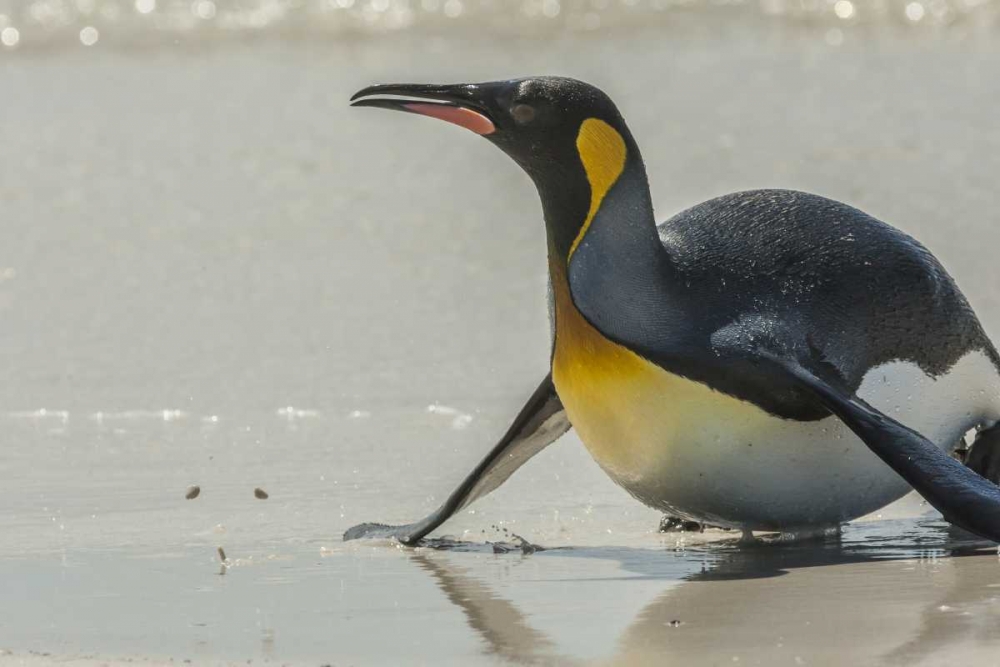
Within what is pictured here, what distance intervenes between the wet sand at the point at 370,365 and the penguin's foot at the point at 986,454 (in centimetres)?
21

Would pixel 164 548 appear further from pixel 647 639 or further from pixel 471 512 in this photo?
pixel 647 639

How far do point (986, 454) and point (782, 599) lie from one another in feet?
4.16

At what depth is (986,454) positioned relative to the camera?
503cm

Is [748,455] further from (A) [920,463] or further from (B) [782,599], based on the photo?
(B) [782,599]

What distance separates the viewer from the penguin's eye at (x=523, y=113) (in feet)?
15.2

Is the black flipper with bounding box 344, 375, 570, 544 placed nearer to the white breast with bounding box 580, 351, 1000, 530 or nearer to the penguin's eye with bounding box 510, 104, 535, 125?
the white breast with bounding box 580, 351, 1000, 530

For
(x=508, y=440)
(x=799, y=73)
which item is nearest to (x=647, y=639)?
(x=508, y=440)

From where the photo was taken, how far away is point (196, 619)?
156 inches

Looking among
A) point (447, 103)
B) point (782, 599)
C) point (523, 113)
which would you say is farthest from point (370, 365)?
point (782, 599)

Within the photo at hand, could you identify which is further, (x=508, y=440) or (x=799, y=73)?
(x=799, y=73)

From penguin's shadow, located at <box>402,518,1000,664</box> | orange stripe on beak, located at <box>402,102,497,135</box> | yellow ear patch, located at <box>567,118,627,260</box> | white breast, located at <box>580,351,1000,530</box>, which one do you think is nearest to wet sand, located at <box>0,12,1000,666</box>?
→ penguin's shadow, located at <box>402,518,1000,664</box>

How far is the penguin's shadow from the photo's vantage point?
353cm

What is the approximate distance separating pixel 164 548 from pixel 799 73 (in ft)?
31.7

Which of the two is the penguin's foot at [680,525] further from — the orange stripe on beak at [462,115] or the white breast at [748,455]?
the orange stripe on beak at [462,115]
